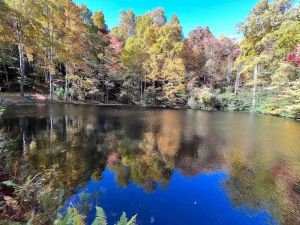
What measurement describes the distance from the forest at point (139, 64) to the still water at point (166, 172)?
10.5m

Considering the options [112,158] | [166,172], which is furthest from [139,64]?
[166,172]

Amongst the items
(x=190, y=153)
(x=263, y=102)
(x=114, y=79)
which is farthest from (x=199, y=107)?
(x=190, y=153)

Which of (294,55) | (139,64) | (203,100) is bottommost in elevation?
(203,100)

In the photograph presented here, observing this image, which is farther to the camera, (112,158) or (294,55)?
(294,55)

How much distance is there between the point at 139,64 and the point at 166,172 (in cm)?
2519

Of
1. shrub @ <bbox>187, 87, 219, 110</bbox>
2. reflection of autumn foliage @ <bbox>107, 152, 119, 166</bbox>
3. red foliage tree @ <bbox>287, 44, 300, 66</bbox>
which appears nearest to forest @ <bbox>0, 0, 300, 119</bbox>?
shrub @ <bbox>187, 87, 219, 110</bbox>

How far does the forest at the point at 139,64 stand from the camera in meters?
19.3

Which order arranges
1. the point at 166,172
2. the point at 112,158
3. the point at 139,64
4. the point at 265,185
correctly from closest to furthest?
the point at 265,185 → the point at 166,172 → the point at 112,158 → the point at 139,64

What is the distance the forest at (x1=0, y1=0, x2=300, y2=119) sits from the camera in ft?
63.5

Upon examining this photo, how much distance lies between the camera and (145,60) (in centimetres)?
3034

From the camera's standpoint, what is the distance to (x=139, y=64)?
30.2m

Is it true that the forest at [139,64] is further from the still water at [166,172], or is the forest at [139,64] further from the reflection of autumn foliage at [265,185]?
the reflection of autumn foliage at [265,185]

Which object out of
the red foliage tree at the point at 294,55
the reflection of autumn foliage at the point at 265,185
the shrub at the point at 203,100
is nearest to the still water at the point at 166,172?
the reflection of autumn foliage at the point at 265,185

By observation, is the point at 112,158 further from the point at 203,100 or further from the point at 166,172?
the point at 203,100
